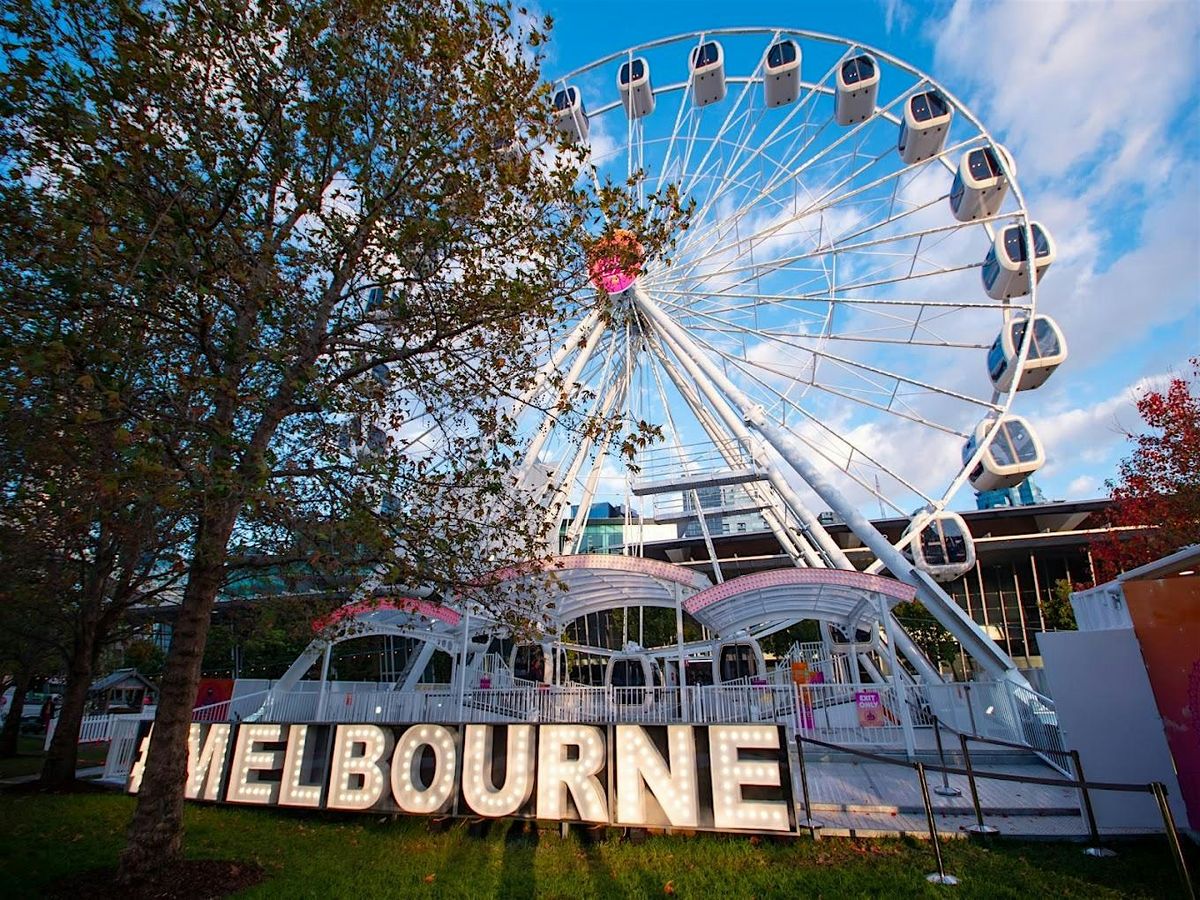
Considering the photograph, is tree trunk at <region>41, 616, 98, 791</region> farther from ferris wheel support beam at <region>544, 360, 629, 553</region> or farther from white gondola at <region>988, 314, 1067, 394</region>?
white gondola at <region>988, 314, 1067, 394</region>

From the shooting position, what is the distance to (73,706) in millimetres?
12242

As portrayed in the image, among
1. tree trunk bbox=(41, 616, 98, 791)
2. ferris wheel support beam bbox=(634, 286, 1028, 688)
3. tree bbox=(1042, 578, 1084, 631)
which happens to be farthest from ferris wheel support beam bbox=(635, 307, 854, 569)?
tree bbox=(1042, 578, 1084, 631)

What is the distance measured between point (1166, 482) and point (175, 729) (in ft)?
74.1

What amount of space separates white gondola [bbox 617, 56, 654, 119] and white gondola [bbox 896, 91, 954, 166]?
7622 mm

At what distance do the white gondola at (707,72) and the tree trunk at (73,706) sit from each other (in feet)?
66.6

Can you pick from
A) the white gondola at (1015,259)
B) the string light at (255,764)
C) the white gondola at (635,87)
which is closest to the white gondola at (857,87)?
the white gondola at (1015,259)

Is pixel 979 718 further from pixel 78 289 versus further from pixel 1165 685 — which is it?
pixel 78 289

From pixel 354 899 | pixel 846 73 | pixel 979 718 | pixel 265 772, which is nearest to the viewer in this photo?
pixel 354 899

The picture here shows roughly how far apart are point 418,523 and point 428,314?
2.32m

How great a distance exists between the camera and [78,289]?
4719mm

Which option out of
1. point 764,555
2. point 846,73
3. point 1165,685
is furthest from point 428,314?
point 764,555

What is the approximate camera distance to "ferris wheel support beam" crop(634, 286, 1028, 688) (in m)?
13.3

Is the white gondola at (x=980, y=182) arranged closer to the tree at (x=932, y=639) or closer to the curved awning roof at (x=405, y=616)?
the curved awning roof at (x=405, y=616)

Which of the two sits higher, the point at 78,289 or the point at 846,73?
the point at 846,73
